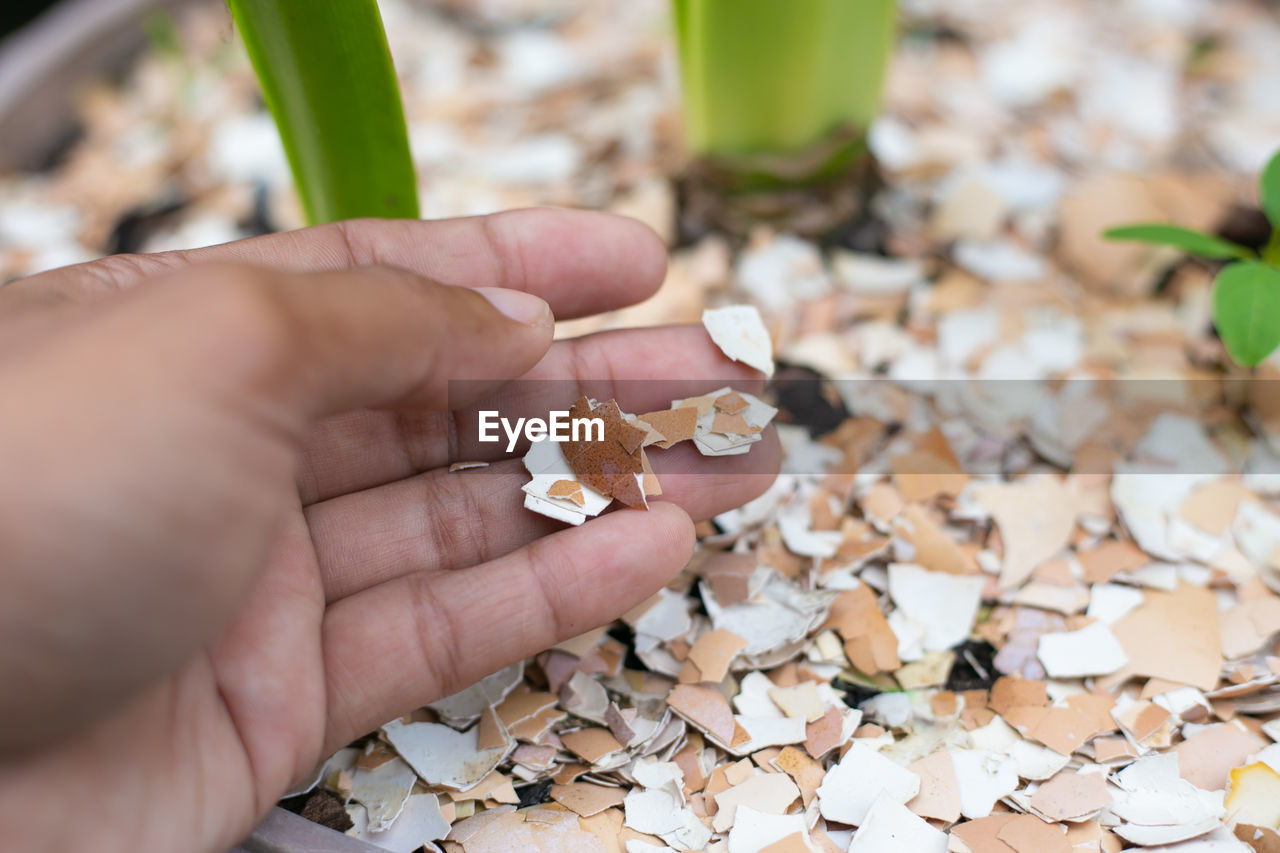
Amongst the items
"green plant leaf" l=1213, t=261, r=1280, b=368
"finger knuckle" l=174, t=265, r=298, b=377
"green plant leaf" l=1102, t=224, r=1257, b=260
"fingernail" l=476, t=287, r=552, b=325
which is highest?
"finger knuckle" l=174, t=265, r=298, b=377

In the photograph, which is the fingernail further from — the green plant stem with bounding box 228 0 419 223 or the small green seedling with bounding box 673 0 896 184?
the small green seedling with bounding box 673 0 896 184

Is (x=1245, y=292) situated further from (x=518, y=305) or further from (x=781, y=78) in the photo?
(x=518, y=305)

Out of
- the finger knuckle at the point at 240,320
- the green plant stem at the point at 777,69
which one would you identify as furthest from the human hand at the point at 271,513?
the green plant stem at the point at 777,69

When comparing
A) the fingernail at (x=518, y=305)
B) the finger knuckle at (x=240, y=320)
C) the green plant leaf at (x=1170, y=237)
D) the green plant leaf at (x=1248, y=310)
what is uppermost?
the finger knuckle at (x=240, y=320)

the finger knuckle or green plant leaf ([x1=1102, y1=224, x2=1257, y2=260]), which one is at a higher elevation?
the finger knuckle

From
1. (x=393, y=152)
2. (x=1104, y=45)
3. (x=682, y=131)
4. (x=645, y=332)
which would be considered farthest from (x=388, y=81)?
(x=1104, y=45)

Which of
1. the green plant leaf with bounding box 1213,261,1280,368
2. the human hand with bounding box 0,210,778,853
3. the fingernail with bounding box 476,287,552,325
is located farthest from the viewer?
the green plant leaf with bounding box 1213,261,1280,368

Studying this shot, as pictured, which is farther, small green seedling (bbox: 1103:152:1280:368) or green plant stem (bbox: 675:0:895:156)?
green plant stem (bbox: 675:0:895:156)

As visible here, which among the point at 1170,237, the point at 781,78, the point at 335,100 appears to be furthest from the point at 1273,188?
the point at 335,100

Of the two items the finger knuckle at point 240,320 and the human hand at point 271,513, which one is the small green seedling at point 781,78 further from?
the finger knuckle at point 240,320

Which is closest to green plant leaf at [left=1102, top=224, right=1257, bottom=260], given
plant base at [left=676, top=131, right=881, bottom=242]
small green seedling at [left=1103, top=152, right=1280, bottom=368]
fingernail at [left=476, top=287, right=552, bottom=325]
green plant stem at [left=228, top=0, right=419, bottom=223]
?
small green seedling at [left=1103, top=152, right=1280, bottom=368]
